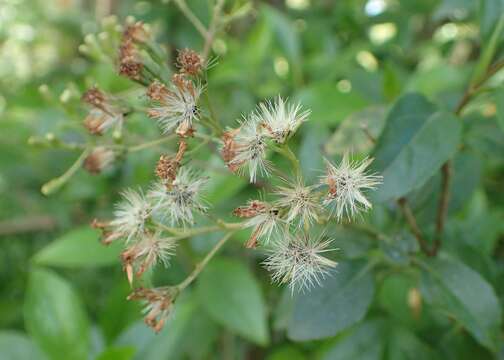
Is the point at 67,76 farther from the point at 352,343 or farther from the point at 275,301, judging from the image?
the point at 352,343

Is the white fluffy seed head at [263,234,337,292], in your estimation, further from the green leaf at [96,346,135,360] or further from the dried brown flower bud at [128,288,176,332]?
the green leaf at [96,346,135,360]

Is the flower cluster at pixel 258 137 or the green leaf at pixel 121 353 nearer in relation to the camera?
the flower cluster at pixel 258 137

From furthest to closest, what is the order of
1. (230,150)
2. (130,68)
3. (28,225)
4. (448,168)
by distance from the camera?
(28,225) → (448,168) → (130,68) → (230,150)

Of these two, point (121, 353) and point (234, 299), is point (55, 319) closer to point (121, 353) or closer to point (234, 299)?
point (121, 353)

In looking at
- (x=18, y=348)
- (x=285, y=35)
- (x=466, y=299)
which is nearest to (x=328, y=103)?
(x=285, y=35)

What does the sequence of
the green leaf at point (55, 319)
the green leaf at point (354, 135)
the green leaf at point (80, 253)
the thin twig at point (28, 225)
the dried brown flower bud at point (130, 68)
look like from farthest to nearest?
the thin twig at point (28, 225), the green leaf at point (80, 253), the green leaf at point (55, 319), the green leaf at point (354, 135), the dried brown flower bud at point (130, 68)

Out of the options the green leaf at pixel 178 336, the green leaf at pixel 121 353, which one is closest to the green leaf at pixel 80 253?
the green leaf at pixel 178 336

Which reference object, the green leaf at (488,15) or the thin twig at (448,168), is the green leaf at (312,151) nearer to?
the thin twig at (448,168)
